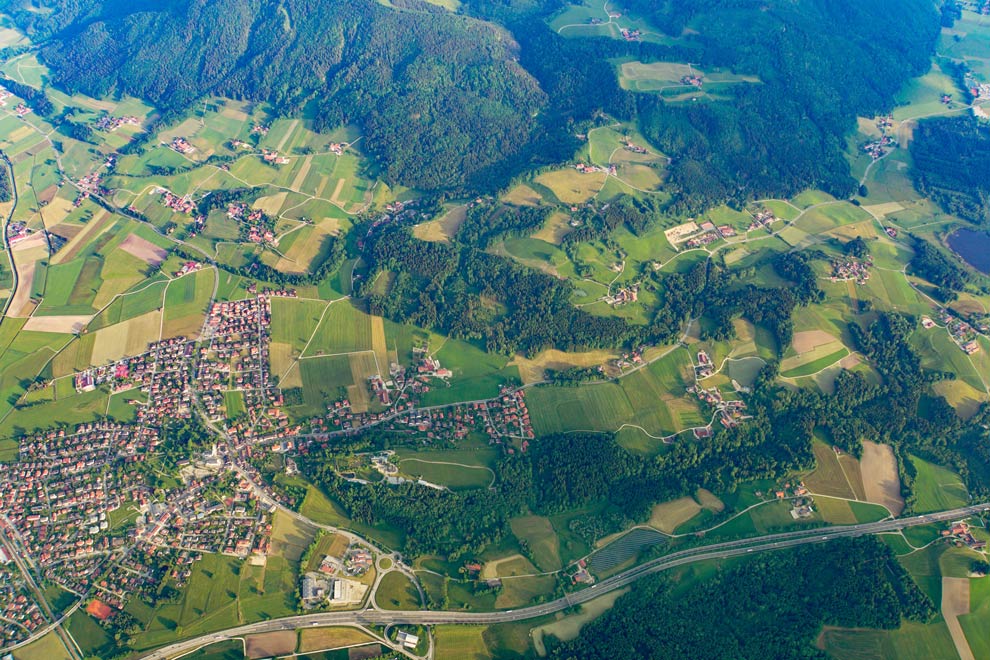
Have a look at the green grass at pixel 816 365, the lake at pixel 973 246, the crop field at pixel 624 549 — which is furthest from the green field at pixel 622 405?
the lake at pixel 973 246

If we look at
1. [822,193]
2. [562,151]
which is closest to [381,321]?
[562,151]

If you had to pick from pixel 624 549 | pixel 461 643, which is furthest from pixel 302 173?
pixel 461 643

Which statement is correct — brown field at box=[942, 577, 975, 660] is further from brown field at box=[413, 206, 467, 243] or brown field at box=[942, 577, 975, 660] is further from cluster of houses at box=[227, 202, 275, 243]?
cluster of houses at box=[227, 202, 275, 243]

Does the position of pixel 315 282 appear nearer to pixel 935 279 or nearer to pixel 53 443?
pixel 53 443

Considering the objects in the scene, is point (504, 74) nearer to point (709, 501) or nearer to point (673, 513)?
point (709, 501)

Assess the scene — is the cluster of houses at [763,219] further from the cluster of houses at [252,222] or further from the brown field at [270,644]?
the brown field at [270,644]

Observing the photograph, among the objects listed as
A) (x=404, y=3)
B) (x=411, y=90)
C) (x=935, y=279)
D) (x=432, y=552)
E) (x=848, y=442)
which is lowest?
(x=432, y=552)
